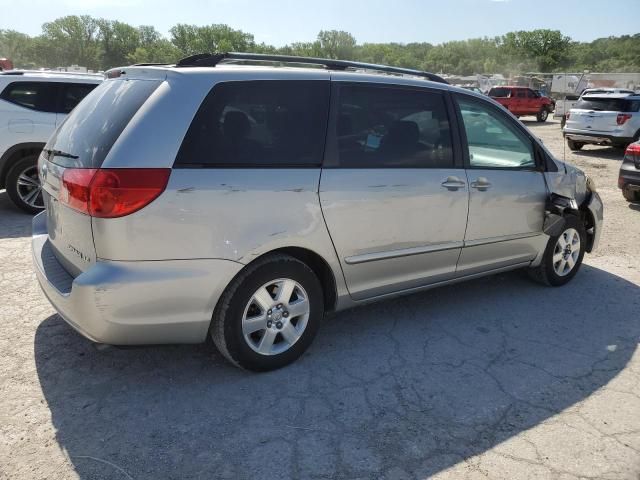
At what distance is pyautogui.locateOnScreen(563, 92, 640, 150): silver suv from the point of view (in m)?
14.2

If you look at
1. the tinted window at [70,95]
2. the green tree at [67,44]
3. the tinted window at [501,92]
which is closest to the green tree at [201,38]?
the green tree at [67,44]

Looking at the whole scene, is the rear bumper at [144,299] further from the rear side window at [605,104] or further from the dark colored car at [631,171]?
the rear side window at [605,104]

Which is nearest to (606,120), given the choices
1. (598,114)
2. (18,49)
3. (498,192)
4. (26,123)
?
(598,114)

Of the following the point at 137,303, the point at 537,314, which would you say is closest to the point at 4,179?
the point at 137,303

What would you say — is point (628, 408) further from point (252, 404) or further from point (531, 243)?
point (252, 404)

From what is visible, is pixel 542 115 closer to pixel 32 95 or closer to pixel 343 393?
pixel 32 95

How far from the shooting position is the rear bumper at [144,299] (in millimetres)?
2688

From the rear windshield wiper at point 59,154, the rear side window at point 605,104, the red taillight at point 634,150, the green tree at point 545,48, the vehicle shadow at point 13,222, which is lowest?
the vehicle shadow at point 13,222

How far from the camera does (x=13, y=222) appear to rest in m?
6.65

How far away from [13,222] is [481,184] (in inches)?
222

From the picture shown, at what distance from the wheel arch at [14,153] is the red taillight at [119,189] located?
497 centimetres

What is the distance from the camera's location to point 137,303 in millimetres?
2727

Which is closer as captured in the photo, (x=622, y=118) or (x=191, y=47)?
(x=622, y=118)

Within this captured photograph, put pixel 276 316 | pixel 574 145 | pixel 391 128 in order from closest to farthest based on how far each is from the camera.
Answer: pixel 276 316
pixel 391 128
pixel 574 145
